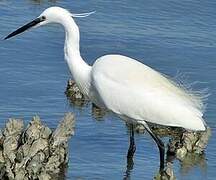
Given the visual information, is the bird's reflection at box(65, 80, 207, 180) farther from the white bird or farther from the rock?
the white bird

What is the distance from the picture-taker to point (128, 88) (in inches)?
405

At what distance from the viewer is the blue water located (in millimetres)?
10484

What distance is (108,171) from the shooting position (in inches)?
395

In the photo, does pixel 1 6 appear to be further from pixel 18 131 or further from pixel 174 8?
pixel 18 131

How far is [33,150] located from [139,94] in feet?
4.85

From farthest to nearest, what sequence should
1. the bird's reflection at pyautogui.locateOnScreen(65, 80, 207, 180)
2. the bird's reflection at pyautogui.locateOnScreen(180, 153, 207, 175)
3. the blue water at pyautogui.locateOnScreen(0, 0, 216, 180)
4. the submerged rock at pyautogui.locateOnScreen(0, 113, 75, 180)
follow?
the blue water at pyautogui.locateOnScreen(0, 0, 216, 180) → the bird's reflection at pyautogui.locateOnScreen(180, 153, 207, 175) → the bird's reflection at pyautogui.locateOnScreen(65, 80, 207, 180) → the submerged rock at pyautogui.locateOnScreen(0, 113, 75, 180)

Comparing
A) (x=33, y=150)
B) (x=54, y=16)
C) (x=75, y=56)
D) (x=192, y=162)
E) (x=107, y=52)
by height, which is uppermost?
(x=54, y=16)

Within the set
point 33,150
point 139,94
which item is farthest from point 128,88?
point 33,150

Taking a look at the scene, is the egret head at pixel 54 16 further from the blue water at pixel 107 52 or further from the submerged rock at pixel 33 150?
the blue water at pixel 107 52

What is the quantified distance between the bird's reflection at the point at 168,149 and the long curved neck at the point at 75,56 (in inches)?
40.2

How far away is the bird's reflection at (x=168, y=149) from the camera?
9.58 m

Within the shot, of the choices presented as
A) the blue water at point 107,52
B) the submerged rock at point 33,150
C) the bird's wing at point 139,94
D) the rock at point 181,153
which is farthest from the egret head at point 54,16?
the rock at point 181,153

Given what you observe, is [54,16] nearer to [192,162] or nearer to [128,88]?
[128,88]

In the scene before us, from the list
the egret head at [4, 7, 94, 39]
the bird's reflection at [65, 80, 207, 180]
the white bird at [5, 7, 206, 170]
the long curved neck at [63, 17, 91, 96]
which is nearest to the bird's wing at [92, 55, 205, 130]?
the white bird at [5, 7, 206, 170]
